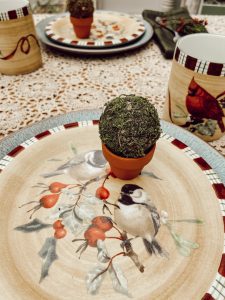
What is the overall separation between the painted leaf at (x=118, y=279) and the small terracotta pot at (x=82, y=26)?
837mm

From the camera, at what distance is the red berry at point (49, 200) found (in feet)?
1.63

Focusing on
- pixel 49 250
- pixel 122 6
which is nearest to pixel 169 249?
pixel 49 250

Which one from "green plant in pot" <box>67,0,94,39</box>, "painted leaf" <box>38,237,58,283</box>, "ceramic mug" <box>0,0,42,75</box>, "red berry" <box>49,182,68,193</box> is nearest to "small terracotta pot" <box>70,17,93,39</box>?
"green plant in pot" <box>67,0,94,39</box>

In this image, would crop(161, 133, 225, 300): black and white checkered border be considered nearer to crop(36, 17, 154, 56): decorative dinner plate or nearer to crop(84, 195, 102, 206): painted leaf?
crop(84, 195, 102, 206): painted leaf

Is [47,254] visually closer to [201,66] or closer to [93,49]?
[201,66]

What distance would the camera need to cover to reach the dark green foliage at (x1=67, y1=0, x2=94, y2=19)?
944 millimetres

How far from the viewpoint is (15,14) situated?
82cm

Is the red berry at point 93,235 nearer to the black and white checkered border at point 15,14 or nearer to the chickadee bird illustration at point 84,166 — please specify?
the chickadee bird illustration at point 84,166

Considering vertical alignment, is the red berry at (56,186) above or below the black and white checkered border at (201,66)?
below

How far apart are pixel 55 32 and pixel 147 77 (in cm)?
39

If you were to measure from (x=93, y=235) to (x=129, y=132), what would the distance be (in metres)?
0.18

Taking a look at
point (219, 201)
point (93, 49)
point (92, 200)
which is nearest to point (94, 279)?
point (92, 200)

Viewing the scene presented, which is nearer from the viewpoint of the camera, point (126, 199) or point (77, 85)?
point (126, 199)

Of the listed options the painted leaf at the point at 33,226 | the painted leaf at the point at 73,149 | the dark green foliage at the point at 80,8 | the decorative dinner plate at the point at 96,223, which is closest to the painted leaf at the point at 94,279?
the decorative dinner plate at the point at 96,223
